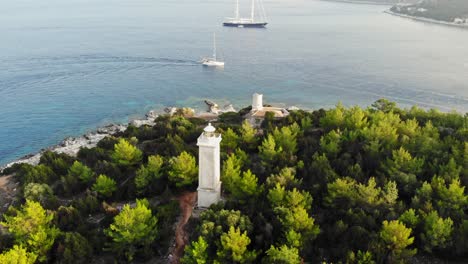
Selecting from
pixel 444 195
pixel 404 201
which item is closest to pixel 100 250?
pixel 404 201

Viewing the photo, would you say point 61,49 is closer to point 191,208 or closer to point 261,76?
point 261,76

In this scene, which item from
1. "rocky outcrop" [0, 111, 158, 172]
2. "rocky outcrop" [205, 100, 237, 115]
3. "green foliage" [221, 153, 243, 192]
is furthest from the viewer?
"rocky outcrop" [205, 100, 237, 115]

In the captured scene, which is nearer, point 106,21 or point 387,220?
point 387,220

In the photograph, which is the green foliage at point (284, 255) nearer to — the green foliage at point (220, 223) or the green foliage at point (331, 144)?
the green foliage at point (220, 223)

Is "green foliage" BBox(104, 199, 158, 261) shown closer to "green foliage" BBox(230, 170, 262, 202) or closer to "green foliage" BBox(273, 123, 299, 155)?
"green foliage" BBox(230, 170, 262, 202)

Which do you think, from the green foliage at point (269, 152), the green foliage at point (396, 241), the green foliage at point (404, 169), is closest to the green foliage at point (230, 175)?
the green foliage at point (269, 152)

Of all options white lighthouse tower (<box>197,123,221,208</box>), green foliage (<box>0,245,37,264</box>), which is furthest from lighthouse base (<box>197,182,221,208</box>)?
green foliage (<box>0,245,37,264</box>)

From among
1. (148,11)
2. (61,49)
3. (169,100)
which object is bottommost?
(169,100)

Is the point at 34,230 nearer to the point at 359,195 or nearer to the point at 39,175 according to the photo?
the point at 39,175
